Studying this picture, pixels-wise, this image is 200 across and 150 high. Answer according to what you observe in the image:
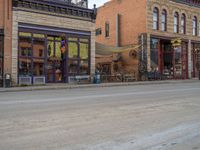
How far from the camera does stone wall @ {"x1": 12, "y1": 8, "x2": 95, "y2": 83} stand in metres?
23.6

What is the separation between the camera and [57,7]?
26.1 m

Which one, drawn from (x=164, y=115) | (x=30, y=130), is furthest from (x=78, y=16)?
(x=30, y=130)

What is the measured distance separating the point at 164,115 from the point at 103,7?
33.8 m

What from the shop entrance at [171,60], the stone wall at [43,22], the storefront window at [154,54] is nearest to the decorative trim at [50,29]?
the stone wall at [43,22]

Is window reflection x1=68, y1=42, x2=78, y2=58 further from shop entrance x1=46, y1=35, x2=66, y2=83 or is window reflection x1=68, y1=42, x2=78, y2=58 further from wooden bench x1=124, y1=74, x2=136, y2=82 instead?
wooden bench x1=124, y1=74, x2=136, y2=82

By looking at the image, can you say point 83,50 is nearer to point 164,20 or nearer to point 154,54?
point 154,54

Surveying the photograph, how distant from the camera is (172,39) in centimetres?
3516

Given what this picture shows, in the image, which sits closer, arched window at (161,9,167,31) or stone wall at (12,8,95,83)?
stone wall at (12,8,95,83)

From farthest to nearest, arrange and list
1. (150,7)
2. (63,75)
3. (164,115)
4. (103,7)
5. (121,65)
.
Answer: (103,7)
(121,65)
(150,7)
(63,75)
(164,115)

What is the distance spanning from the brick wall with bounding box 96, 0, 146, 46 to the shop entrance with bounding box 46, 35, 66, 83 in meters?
10.7

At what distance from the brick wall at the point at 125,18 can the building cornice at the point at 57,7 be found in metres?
7.28

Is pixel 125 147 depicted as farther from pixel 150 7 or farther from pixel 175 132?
pixel 150 7

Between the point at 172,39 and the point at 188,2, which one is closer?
the point at 172,39

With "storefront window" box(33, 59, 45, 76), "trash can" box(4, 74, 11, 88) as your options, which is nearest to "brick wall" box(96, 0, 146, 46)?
"storefront window" box(33, 59, 45, 76)
